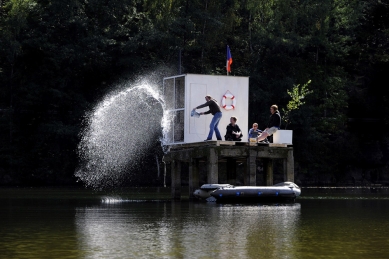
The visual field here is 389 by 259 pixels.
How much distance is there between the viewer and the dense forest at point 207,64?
64.1m

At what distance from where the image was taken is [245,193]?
3519cm

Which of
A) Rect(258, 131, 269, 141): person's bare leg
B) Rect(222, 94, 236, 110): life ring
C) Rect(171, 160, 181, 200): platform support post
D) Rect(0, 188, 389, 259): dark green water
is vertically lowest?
Rect(0, 188, 389, 259): dark green water

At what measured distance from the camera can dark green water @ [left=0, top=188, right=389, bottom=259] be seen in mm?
18656

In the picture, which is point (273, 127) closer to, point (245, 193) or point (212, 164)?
point (212, 164)

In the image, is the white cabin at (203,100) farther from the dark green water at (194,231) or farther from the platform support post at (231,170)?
the dark green water at (194,231)

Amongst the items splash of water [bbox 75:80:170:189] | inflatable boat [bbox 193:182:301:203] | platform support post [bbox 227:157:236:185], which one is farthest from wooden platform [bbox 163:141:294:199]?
splash of water [bbox 75:80:170:189]

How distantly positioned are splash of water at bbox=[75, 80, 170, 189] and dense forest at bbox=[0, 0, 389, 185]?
3.23 ft

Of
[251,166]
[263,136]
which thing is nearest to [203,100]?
[263,136]

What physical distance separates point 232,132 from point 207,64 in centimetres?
3046

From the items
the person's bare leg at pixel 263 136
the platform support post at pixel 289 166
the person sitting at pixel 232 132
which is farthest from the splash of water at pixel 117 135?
the person's bare leg at pixel 263 136

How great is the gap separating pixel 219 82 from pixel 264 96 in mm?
29177

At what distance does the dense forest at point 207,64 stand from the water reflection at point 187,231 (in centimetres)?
3254

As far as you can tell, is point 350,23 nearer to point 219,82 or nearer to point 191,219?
point 219,82

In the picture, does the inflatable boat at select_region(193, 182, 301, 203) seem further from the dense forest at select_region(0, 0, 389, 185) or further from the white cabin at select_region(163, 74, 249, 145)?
the dense forest at select_region(0, 0, 389, 185)
